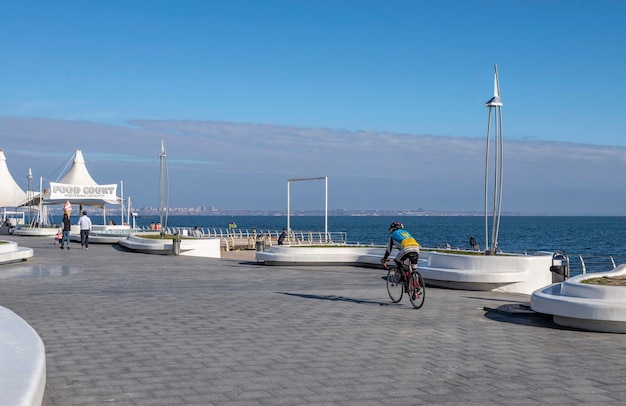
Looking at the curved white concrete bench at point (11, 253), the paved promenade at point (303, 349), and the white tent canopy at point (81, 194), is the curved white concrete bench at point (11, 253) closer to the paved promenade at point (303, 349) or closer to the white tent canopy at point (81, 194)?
the paved promenade at point (303, 349)

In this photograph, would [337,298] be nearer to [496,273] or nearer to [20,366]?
[496,273]

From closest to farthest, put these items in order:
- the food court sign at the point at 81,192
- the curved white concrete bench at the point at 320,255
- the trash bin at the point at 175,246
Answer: the curved white concrete bench at the point at 320,255
the trash bin at the point at 175,246
the food court sign at the point at 81,192

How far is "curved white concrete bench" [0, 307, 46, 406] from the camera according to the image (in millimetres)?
4594

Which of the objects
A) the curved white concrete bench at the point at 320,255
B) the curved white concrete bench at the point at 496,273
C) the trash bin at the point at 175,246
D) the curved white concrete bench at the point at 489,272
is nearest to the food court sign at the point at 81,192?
the trash bin at the point at 175,246

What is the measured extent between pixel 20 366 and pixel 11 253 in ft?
55.9

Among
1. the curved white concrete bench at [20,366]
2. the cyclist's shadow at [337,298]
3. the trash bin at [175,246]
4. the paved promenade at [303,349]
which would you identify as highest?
the curved white concrete bench at [20,366]

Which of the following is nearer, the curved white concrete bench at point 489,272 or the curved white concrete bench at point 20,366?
the curved white concrete bench at point 20,366

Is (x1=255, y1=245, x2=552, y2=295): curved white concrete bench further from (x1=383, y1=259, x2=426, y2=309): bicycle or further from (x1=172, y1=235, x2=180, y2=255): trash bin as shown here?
(x1=172, y1=235, x2=180, y2=255): trash bin

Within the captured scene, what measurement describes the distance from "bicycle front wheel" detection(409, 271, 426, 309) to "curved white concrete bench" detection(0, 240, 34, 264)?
44.4 ft

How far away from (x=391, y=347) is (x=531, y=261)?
7451 millimetres

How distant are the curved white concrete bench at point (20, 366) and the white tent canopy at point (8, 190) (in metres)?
54.3

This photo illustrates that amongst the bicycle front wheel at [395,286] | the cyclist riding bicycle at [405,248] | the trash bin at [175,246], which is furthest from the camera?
the trash bin at [175,246]

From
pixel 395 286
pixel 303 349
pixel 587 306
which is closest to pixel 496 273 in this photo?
pixel 395 286

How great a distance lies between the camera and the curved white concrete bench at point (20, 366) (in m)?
4.59
